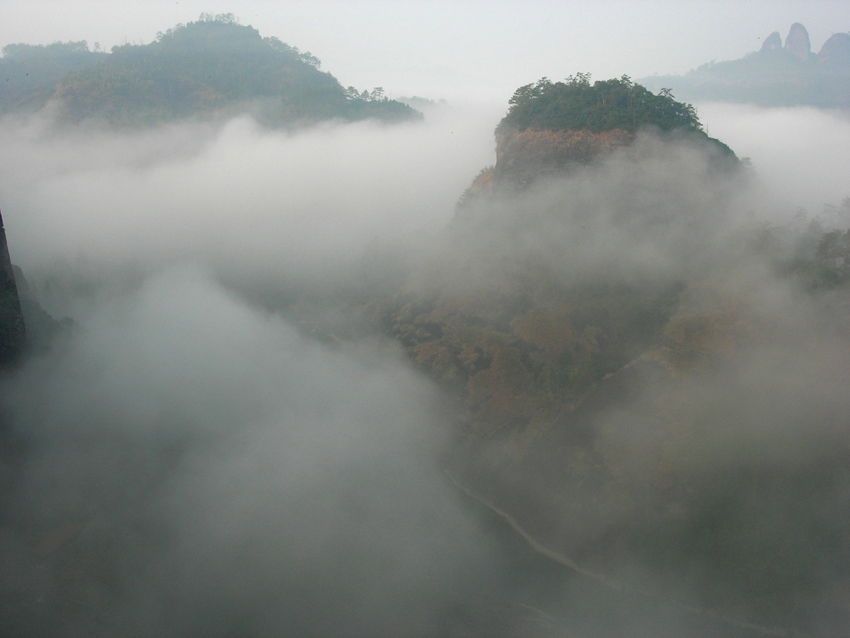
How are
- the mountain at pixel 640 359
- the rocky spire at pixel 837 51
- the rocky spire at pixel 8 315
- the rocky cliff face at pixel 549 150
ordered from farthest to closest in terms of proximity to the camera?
1. the rocky spire at pixel 837 51
2. the rocky cliff face at pixel 549 150
3. the rocky spire at pixel 8 315
4. the mountain at pixel 640 359

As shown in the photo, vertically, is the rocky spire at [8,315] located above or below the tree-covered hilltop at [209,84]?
below

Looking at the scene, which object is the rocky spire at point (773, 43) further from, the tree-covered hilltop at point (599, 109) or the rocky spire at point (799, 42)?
the tree-covered hilltop at point (599, 109)

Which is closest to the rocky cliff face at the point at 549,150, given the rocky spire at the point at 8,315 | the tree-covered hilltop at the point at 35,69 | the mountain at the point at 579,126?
the mountain at the point at 579,126

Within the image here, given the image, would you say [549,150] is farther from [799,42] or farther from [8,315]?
[799,42]

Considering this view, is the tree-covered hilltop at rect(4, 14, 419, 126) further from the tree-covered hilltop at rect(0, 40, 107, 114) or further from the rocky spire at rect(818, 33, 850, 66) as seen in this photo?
the rocky spire at rect(818, 33, 850, 66)

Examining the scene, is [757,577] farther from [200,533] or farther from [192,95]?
[192,95]

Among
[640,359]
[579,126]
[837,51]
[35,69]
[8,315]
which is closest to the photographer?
[8,315]

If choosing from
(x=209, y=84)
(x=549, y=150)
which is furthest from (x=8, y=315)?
(x=209, y=84)
